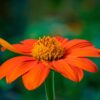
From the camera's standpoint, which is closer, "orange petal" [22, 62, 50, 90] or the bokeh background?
"orange petal" [22, 62, 50, 90]

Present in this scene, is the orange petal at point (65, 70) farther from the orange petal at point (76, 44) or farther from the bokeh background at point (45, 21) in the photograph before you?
the bokeh background at point (45, 21)

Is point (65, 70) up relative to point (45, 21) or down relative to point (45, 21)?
up

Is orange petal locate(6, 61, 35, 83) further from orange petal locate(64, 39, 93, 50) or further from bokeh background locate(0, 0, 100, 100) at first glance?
bokeh background locate(0, 0, 100, 100)

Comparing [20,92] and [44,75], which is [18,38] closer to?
[20,92]

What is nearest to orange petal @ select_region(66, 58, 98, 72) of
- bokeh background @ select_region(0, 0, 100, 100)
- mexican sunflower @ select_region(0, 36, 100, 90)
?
mexican sunflower @ select_region(0, 36, 100, 90)

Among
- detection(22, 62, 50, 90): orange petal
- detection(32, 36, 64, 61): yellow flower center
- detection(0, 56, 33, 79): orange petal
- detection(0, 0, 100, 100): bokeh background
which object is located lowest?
detection(0, 0, 100, 100): bokeh background

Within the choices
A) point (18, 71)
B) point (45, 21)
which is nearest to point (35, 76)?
point (18, 71)

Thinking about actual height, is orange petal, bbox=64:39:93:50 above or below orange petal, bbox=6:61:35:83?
below

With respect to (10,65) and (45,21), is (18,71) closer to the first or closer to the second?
(10,65)
